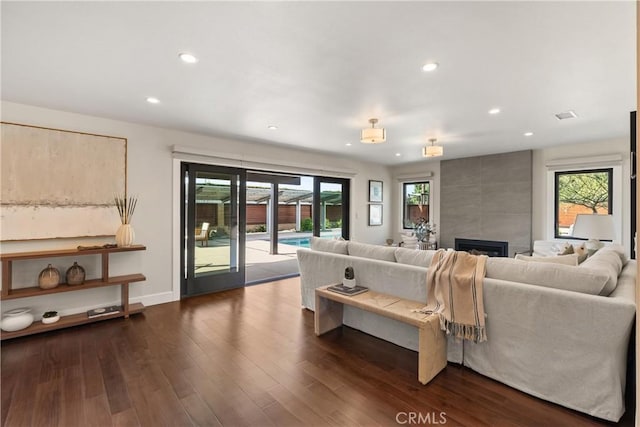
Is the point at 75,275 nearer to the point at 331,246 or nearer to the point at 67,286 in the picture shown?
the point at 67,286

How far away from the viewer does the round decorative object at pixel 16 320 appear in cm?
281

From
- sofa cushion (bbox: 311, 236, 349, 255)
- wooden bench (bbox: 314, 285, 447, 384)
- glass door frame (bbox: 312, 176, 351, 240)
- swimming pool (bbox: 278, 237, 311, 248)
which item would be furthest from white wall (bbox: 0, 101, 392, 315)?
swimming pool (bbox: 278, 237, 311, 248)

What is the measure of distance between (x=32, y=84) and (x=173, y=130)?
159 cm

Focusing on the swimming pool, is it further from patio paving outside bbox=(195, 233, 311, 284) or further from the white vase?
the white vase

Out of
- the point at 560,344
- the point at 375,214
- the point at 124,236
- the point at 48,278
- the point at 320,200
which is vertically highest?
the point at 320,200

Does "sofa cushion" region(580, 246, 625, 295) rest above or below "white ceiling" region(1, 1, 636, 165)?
below

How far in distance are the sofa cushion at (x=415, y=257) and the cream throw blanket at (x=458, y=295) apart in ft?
0.59

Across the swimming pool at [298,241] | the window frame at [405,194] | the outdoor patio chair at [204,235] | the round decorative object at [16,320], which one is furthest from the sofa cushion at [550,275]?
the swimming pool at [298,241]

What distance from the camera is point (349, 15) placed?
65.6 inches

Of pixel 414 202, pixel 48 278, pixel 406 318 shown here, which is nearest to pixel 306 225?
pixel 414 202

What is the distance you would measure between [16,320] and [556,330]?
4.64 m

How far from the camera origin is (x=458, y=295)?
7.45 ft

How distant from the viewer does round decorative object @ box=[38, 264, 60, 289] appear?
3053 millimetres

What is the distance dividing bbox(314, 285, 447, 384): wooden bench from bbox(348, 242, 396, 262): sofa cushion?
40 cm
